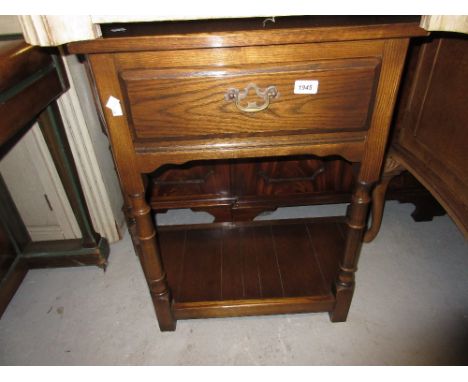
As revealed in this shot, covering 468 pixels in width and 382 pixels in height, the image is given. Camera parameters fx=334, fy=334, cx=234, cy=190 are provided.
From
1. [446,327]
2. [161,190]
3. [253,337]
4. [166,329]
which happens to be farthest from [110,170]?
[446,327]

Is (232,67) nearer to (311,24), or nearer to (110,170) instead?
(311,24)

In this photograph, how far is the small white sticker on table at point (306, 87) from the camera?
1.96ft

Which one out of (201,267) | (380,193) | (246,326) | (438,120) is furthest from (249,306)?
(438,120)

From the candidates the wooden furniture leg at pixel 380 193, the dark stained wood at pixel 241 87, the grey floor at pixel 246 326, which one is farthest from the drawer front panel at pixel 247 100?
the grey floor at pixel 246 326

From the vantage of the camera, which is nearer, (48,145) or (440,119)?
(440,119)

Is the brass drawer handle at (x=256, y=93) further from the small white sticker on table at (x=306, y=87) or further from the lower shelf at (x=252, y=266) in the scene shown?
the lower shelf at (x=252, y=266)

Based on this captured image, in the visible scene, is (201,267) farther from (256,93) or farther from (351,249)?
(256,93)

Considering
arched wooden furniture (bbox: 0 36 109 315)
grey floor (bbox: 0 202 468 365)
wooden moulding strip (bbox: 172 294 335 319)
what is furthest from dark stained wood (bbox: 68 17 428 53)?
grey floor (bbox: 0 202 468 365)

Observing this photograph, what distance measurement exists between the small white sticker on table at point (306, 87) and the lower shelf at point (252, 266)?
616mm

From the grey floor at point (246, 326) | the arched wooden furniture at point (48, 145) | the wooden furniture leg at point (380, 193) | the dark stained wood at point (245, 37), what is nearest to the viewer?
the dark stained wood at point (245, 37)

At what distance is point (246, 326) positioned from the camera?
1016 mm

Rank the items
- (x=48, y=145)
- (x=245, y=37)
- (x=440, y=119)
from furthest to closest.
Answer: (x=48, y=145), (x=440, y=119), (x=245, y=37)

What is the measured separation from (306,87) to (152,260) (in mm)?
536

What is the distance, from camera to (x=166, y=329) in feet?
3.29
